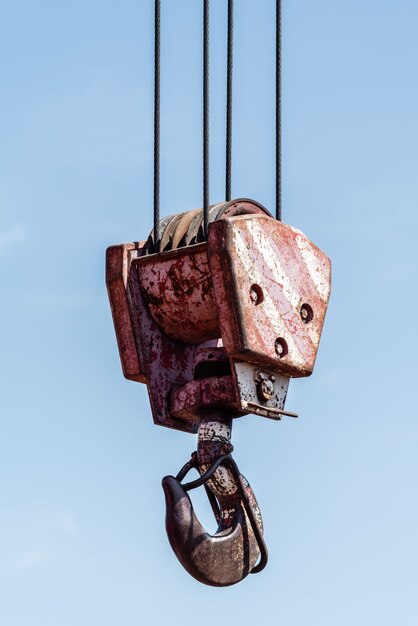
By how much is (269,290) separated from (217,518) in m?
0.74

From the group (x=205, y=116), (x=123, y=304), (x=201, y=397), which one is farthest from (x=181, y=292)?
(x=205, y=116)

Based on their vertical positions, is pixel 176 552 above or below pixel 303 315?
below

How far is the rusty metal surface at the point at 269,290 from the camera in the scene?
594 cm

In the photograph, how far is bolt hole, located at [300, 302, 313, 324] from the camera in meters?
6.25

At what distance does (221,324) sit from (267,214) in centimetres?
52

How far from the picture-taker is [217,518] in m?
6.18

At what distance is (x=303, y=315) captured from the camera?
20.5 ft

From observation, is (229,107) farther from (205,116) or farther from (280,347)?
(280,347)

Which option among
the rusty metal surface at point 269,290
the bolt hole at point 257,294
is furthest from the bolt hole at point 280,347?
the bolt hole at point 257,294

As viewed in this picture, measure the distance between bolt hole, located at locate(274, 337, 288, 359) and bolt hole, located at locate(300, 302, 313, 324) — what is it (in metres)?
0.15

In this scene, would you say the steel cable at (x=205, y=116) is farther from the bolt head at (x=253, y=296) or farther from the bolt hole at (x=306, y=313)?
the bolt hole at (x=306, y=313)

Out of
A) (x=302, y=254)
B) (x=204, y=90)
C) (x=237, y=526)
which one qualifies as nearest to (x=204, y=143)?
(x=204, y=90)

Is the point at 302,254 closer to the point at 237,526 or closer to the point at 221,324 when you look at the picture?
the point at 221,324

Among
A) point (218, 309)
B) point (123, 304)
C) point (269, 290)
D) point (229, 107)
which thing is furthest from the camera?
point (123, 304)
